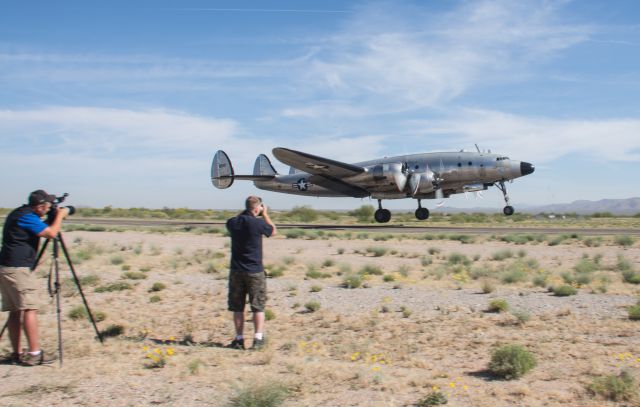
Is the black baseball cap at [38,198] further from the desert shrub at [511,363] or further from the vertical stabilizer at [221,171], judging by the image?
the vertical stabilizer at [221,171]

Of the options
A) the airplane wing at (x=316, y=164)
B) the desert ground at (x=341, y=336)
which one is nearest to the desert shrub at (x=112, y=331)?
the desert ground at (x=341, y=336)

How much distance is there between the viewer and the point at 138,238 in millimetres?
28500

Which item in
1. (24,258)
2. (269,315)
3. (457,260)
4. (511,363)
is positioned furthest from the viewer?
(457,260)

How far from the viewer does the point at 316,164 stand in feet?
112

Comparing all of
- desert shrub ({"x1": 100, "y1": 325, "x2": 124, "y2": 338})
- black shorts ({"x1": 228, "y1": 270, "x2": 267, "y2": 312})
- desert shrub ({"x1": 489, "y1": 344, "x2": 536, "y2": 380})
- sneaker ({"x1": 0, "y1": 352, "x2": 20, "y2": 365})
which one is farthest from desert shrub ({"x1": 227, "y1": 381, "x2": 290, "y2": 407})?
desert shrub ({"x1": 100, "y1": 325, "x2": 124, "y2": 338})

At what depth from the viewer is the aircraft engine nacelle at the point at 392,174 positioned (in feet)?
112

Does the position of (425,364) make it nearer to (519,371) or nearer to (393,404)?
(519,371)

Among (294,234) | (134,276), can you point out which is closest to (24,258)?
(134,276)

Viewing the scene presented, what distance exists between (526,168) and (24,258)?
31.4 metres

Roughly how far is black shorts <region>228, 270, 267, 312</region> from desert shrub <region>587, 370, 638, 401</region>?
4271mm

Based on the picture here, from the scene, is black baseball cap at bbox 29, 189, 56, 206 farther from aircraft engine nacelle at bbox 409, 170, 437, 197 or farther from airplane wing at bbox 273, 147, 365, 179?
aircraft engine nacelle at bbox 409, 170, 437, 197

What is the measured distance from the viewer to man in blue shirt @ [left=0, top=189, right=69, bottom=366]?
22.8 ft

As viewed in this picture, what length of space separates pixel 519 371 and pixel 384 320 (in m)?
3.46

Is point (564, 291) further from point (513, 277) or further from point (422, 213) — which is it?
point (422, 213)
